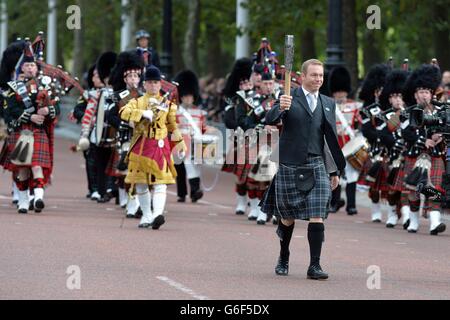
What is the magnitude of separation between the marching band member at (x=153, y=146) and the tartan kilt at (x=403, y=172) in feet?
9.07

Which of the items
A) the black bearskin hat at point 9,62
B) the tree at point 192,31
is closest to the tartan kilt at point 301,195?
the black bearskin hat at point 9,62

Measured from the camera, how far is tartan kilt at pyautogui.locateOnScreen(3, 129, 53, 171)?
60.0ft

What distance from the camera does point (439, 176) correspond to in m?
16.9

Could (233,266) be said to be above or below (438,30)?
below

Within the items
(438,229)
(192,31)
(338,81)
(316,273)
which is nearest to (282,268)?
(316,273)

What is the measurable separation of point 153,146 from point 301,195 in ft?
14.3

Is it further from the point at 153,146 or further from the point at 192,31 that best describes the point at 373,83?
the point at 192,31

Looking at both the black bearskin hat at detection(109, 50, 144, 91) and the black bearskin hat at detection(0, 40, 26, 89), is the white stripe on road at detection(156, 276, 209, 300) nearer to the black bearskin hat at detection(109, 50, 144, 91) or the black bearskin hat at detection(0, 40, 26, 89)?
the black bearskin hat at detection(109, 50, 144, 91)

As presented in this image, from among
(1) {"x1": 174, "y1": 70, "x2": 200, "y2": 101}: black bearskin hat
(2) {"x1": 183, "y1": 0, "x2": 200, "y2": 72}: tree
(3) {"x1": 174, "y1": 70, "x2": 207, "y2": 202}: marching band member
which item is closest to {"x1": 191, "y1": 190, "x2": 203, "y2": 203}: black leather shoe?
(3) {"x1": 174, "y1": 70, "x2": 207, "y2": 202}: marching band member

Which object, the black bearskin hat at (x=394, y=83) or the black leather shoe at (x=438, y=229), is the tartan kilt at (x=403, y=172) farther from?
the black bearskin hat at (x=394, y=83)

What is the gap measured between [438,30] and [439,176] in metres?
14.0
